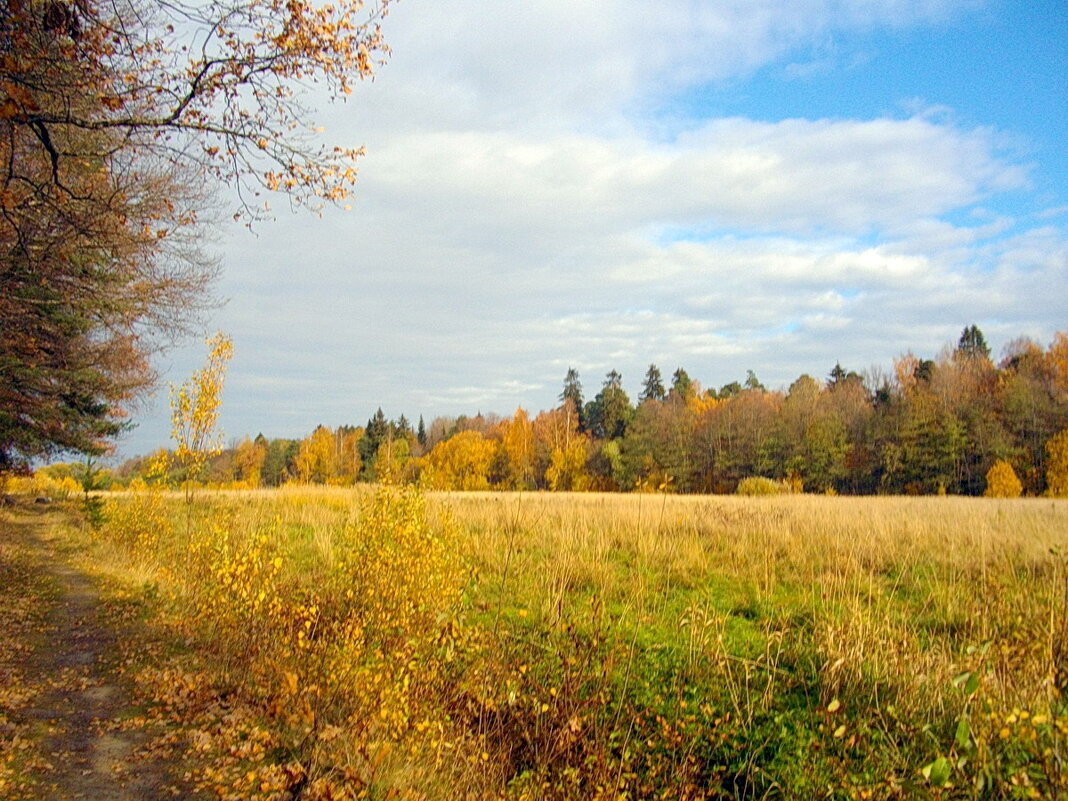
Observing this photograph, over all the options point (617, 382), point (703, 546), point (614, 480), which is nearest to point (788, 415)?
point (614, 480)

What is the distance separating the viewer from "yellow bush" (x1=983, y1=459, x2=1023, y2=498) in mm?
37062

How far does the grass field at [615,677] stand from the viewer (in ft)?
14.5

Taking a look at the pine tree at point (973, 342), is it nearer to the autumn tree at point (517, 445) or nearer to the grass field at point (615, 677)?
the autumn tree at point (517, 445)

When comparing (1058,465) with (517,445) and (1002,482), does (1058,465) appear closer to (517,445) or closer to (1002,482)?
(1002,482)

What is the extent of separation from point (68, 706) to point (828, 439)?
163 ft

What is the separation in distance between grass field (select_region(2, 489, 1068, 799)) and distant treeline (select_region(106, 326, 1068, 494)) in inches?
784

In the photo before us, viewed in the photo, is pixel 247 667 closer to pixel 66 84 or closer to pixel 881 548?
pixel 66 84

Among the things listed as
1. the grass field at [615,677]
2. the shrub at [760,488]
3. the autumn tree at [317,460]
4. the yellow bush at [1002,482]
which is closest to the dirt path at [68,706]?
the grass field at [615,677]

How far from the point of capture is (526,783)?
491 cm

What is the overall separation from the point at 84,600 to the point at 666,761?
8.24 meters

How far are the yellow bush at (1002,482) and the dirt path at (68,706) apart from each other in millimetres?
42780

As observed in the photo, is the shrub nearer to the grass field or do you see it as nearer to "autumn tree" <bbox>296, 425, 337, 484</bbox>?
the grass field

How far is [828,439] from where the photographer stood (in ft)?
157

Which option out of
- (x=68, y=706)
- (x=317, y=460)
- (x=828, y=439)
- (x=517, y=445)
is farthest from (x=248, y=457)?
(x=68, y=706)
